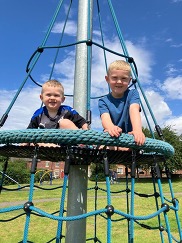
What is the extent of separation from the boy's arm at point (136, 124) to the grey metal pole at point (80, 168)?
373 millimetres

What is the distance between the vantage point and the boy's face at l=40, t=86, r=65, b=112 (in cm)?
202

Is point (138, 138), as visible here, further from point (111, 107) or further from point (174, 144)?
point (174, 144)

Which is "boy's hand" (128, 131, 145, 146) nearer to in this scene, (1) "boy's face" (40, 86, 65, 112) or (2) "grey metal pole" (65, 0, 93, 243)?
(2) "grey metal pole" (65, 0, 93, 243)

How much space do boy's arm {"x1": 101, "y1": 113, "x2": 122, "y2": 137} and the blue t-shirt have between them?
0.07 meters

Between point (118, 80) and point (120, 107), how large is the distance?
0.18 m

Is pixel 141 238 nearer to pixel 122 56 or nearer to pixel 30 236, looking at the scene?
pixel 30 236

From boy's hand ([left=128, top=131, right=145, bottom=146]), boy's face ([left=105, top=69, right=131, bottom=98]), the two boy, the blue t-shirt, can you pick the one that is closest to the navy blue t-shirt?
the two boy

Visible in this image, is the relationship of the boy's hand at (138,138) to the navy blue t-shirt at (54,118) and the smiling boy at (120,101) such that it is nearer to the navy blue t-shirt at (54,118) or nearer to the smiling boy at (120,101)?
the smiling boy at (120,101)

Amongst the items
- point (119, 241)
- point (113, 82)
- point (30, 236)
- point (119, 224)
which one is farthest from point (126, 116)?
point (119, 224)

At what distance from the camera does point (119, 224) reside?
5.53 m

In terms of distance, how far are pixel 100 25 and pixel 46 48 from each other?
1.02 metres

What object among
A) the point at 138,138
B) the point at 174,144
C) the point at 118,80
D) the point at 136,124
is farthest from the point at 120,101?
the point at 174,144

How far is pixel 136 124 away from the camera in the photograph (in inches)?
68.6

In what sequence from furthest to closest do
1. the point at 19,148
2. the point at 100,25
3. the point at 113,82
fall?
the point at 100,25
the point at 113,82
the point at 19,148
